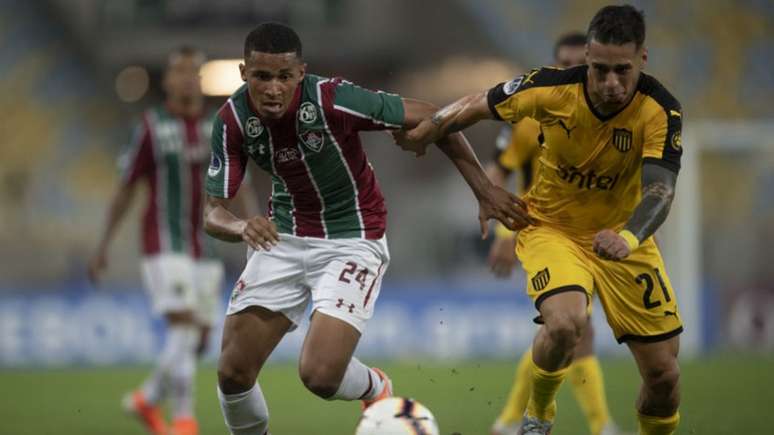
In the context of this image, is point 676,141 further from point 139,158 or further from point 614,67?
point 139,158

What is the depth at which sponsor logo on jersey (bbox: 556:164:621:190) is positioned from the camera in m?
5.85

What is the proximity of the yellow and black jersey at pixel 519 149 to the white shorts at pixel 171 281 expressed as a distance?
2.44m

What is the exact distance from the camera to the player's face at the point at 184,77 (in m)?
8.94

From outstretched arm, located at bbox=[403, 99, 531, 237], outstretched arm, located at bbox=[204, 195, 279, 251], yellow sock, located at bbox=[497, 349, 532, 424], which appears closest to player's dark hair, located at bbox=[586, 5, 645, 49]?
outstretched arm, located at bbox=[403, 99, 531, 237]

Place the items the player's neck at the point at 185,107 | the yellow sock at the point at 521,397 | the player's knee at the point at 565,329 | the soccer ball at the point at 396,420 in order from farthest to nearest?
the player's neck at the point at 185,107 < the yellow sock at the point at 521,397 < the player's knee at the point at 565,329 < the soccer ball at the point at 396,420

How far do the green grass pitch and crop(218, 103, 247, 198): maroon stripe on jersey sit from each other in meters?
2.53

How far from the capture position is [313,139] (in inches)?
233

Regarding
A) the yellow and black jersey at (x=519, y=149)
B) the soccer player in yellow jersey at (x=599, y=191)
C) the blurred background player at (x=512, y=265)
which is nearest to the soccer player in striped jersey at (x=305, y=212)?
the soccer player in yellow jersey at (x=599, y=191)

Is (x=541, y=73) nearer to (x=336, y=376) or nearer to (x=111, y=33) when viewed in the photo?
(x=336, y=376)

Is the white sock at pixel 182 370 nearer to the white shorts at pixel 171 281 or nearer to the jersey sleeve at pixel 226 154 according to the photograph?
the white shorts at pixel 171 281

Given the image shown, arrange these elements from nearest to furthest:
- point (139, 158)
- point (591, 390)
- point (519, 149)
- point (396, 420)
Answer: point (396, 420) → point (591, 390) → point (519, 149) → point (139, 158)

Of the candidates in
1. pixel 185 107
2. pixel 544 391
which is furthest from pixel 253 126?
pixel 185 107

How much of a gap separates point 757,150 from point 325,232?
421 inches

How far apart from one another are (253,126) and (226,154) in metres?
0.19
